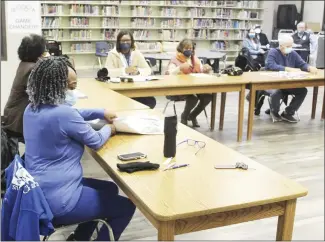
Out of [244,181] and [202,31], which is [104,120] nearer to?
[244,181]

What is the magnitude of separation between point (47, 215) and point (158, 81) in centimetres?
278

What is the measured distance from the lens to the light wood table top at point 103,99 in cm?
314

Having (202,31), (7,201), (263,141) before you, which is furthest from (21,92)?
(202,31)

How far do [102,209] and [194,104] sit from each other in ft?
10.8

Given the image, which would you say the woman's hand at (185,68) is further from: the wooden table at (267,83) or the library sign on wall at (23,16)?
the library sign on wall at (23,16)

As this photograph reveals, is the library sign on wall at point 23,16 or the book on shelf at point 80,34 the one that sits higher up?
the library sign on wall at point 23,16

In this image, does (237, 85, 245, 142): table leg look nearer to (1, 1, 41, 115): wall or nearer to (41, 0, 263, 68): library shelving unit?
(1, 1, 41, 115): wall

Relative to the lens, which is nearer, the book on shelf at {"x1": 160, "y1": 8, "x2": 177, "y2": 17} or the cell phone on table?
the cell phone on table

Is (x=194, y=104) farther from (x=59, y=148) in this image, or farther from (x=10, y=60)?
(x=59, y=148)

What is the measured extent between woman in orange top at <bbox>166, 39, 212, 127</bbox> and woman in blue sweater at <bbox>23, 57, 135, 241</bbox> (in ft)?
10.1

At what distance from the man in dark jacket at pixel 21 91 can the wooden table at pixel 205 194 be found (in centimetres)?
128

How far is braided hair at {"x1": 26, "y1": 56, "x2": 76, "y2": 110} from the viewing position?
1891 millimetres

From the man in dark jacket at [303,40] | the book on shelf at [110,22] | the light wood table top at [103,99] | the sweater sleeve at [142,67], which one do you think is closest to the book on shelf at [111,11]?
the book on shelf at [110,22]

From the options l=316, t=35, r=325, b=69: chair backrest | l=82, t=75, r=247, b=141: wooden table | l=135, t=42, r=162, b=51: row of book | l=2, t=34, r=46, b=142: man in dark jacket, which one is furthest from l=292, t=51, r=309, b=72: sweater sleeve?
l=135, t=42, r=162, b=51: row of book
